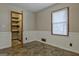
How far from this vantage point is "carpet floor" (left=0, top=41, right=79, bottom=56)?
6.22 ft

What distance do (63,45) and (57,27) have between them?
0.31 meters

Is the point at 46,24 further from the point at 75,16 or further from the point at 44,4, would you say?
the point at 75,16

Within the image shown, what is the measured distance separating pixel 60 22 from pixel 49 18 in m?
0.20

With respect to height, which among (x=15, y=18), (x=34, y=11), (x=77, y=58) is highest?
(x=34, y=11)

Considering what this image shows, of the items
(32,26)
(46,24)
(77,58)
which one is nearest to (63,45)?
(77,58)

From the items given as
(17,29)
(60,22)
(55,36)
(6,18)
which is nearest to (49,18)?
(60,22)

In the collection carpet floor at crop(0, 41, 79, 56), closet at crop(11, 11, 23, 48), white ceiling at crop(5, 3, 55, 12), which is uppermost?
white ceiling at crop(5, 3, 55, 12)

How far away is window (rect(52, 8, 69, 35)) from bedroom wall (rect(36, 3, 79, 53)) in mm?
63

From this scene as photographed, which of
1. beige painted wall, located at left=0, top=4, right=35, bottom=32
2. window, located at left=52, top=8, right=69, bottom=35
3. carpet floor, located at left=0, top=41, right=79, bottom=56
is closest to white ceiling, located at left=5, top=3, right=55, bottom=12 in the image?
beige painted wall, located at left=0, top=4, right=35, bottom=32

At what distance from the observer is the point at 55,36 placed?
201 cm

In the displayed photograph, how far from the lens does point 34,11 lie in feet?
6.66

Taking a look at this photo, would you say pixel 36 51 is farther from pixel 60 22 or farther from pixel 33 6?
pixel 33 6

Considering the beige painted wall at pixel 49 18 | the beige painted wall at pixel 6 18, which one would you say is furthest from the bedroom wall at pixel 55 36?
the beige painted wall at pixel 6 18

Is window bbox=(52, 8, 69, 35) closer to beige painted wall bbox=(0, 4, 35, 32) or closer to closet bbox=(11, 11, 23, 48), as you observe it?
beige painted wall bbox=(0, 4, 35, 32)
